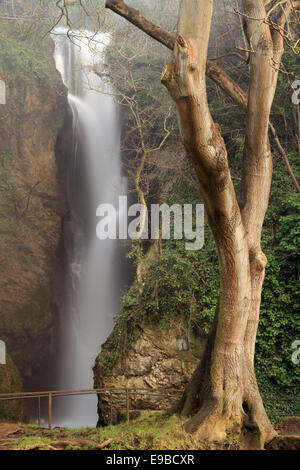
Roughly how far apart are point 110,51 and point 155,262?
10.6 m

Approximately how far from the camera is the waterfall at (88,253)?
16.3 m

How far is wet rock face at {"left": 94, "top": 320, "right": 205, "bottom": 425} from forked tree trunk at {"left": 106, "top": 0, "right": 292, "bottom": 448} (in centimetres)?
414

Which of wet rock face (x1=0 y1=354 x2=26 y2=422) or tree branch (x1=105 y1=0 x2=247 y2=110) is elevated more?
tree branch (x1=105 y1=0 x2=247 y2=110)

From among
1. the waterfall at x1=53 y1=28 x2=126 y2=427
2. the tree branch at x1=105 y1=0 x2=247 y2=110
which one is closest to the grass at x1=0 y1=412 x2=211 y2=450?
the tree branch at x1=105 y1=0 x2=247 y2=110

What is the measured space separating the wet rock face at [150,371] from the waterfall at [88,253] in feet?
13.4

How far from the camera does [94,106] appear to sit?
20.9 metres

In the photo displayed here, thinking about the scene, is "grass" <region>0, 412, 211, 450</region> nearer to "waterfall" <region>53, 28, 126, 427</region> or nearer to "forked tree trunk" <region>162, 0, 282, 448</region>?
"forked tree trunk" <region>162, 0, 282, 448</region>

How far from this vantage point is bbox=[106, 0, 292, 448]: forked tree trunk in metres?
6.07

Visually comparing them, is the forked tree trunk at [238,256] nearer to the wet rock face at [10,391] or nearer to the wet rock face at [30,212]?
the wet rock face at [10,391]

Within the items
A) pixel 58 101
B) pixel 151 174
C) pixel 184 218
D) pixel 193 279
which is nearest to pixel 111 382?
pixel 193 279

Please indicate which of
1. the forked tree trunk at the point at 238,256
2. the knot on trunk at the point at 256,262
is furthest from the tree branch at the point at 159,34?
the knot on trunk at the point at 256,262

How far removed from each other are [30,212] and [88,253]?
2.88 meters

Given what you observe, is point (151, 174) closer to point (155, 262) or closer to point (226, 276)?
point (155, 262)

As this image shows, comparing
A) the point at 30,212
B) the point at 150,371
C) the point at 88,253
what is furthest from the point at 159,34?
the point at 88,253
